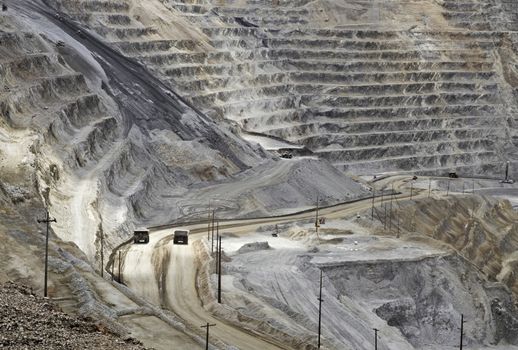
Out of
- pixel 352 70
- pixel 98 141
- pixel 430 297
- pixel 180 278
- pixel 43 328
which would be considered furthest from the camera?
pixel 352 70

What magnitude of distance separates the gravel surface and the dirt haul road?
6.98 m

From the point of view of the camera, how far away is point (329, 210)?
274 ft

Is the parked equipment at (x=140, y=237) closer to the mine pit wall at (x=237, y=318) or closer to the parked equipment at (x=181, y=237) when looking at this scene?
the parked equipment at (x=181, y=237)

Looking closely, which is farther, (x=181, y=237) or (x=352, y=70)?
(x=352, y=70)

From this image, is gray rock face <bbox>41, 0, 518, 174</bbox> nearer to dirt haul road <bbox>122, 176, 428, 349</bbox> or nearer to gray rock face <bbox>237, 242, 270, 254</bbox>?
dirt haul road <bbox>122, 176, 428, 349</bbox>

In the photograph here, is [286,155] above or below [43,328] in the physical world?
above

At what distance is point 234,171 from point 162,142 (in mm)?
7040

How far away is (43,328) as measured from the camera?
1337 inches

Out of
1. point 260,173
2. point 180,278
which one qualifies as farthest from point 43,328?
point 260,173

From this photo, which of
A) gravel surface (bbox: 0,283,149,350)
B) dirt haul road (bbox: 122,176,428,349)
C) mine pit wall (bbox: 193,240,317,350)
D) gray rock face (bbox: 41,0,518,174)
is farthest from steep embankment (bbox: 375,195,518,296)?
gravel surface (bbox: 0,283,149,350)

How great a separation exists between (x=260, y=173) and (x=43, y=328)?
57.1 metres

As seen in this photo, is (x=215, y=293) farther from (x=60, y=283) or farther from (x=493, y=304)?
(x=493, y=304)

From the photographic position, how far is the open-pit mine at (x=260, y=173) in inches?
1914

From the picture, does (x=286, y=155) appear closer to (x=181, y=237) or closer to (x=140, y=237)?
(x=181, y=237)
